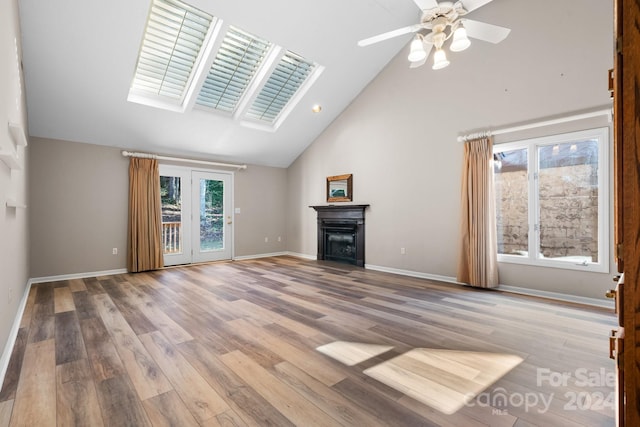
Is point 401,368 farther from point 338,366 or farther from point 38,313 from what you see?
point 38,313

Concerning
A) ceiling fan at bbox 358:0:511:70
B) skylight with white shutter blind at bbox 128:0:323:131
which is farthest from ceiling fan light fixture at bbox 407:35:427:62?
skylight with white shutter blind at bbox 128:0:323:131

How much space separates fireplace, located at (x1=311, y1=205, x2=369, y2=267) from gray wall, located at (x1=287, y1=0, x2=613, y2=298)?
0.75 ft

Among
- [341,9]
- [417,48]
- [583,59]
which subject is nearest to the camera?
[417,48]

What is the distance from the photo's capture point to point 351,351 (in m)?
2.21

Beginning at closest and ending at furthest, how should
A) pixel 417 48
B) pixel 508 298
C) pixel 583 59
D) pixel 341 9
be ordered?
pixel 417 48, pixel 583 59, pixel 508 298, pixel 341 9

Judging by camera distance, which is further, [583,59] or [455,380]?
[583,59]

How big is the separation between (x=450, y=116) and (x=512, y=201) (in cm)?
156

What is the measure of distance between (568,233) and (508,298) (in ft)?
3.53

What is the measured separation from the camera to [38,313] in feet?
10.1

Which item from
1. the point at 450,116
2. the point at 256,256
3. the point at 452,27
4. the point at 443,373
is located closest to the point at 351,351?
the point at 443,373

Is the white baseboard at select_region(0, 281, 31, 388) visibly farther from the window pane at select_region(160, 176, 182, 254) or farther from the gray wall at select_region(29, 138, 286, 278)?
the window pane at select_region(160, 176, 182, 254)

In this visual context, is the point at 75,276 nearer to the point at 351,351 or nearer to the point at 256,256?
the point at 256,256

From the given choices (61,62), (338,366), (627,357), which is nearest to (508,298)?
(338,366)

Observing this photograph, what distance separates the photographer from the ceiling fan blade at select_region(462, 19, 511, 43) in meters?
2.56
